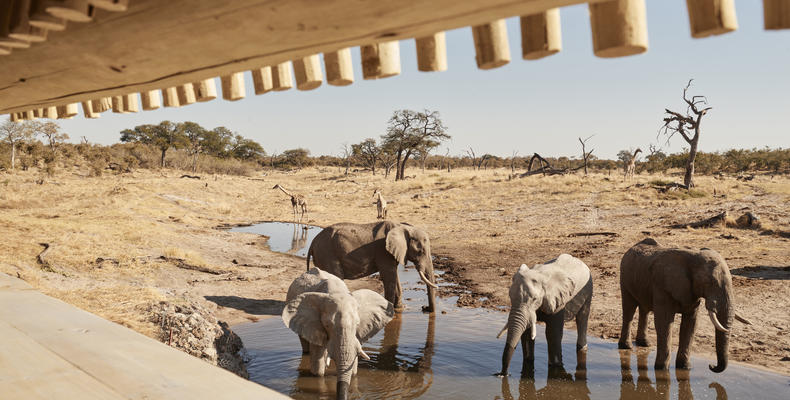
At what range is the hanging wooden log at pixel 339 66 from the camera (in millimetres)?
1853

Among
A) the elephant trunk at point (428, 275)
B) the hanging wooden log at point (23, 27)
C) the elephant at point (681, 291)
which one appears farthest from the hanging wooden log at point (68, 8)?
the elephant trunk at point (428, 275)

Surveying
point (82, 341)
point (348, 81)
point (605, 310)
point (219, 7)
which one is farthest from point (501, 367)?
point (219, 7)

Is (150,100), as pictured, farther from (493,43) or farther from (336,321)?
(336,321)

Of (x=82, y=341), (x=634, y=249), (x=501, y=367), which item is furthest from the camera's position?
(x=634, y=249)

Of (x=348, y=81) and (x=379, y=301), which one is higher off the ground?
(x=348, y=81)

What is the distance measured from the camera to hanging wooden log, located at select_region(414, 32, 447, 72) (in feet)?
5.48

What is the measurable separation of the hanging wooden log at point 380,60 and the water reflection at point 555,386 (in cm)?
587

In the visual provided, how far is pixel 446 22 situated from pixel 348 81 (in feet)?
1.97

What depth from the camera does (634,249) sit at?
852 centimetres

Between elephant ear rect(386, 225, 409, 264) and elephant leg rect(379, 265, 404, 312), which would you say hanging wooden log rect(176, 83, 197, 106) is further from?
elephant leg rect(379, 265, 404, 312)

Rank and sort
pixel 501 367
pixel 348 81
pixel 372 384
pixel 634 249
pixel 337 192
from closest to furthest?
pixel 348 81, pixel 372 384, pixel 501 367, pixel 634 249, pixel 337 192

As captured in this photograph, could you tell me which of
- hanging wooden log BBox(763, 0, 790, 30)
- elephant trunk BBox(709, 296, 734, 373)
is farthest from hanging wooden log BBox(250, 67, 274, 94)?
elephant trunk BBox(709, 296, 734, 373)

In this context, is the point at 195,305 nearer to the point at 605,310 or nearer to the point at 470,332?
the point at 470,332

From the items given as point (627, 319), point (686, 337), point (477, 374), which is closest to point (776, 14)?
point (477, 374)
